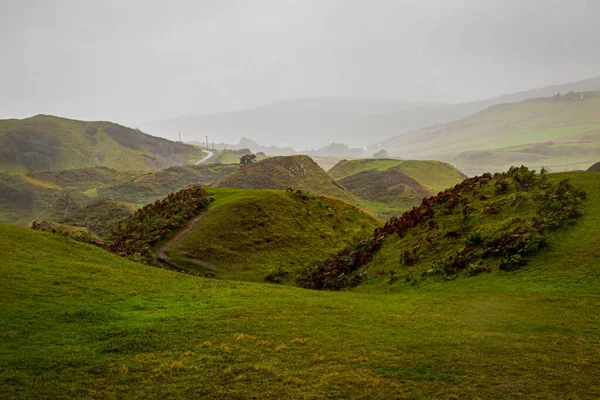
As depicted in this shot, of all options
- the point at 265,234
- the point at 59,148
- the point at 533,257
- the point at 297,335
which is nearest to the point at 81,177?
the point at 59,148

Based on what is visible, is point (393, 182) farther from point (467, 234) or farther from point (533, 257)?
point (533, 257)

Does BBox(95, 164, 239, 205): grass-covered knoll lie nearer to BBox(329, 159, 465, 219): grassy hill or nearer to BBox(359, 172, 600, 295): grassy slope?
BBox(329, 159, 465, 219): grassy hill

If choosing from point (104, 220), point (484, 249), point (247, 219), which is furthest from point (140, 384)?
point (104, 220)

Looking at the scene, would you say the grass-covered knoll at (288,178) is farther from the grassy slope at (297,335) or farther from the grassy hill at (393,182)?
the grassy slope at (297,335)

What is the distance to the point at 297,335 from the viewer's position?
548 inches

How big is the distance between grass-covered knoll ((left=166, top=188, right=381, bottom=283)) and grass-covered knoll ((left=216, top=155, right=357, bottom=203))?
48360 mm

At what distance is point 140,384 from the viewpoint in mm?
10656

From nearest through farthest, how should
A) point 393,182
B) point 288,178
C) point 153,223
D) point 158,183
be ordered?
point 153,223
point 288,178
point 393,182
point 158,183

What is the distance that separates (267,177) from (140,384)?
87.5 metres

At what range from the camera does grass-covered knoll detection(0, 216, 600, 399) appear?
10430 mm

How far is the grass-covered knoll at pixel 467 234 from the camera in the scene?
20094 mm

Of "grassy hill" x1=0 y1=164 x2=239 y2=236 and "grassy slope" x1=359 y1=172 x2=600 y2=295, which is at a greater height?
"grassy hill" x1=0 y1=164 x2=239 y2=236

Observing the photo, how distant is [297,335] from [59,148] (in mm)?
189578

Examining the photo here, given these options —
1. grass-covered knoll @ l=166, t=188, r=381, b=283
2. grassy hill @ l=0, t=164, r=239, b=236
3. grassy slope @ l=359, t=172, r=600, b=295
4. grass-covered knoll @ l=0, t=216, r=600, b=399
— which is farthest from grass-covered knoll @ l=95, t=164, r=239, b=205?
grass-covered knoll @ l=0, t=216, r=600, b=399
